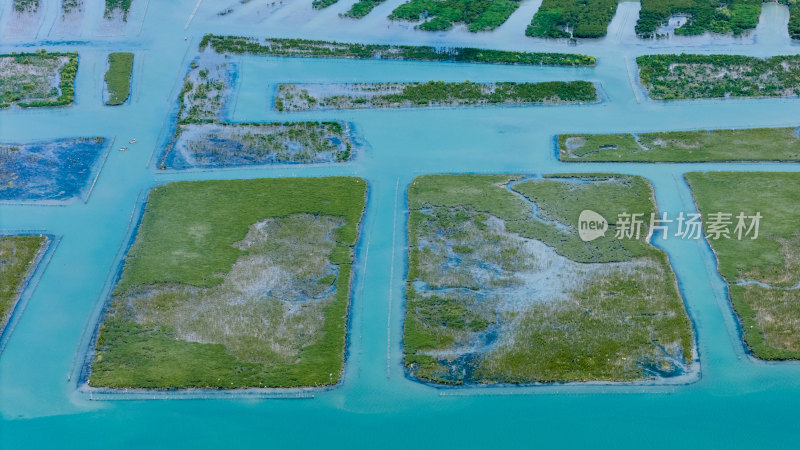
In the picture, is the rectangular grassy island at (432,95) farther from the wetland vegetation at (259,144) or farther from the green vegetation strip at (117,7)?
the green vegetation strip at (117,7)

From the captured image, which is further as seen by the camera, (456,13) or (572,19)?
(456,13)

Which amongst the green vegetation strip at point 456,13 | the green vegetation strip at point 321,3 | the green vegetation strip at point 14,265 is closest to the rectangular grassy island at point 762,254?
the green vegetation strip at point 456,13

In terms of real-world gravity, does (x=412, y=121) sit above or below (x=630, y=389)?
above

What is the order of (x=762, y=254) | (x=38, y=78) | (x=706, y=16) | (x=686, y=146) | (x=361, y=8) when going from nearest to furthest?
(x=762, y=254) < (x=686, y=146) < (x=38, y=78) < (x=706, y=16) < (x=361, y=8)

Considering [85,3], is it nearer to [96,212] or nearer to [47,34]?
[47,34]

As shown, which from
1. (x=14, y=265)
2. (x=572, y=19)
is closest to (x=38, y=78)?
(x=14, y=265)

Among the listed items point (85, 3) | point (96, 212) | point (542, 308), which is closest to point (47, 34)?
point (85, 3)

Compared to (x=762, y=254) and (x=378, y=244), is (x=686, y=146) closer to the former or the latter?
(x=762, y=254)
